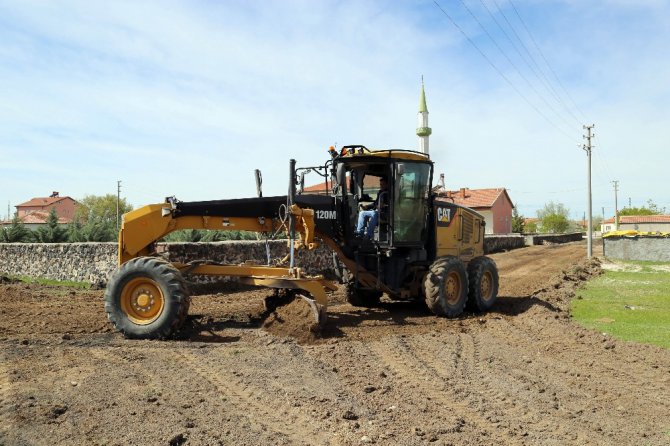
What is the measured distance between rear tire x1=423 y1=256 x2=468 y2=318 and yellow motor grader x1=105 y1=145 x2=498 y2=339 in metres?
0.02

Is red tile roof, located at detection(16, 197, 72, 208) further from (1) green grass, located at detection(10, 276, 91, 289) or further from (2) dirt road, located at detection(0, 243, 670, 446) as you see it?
(2) dirt road, located at detection(0, 243, 670, 446)

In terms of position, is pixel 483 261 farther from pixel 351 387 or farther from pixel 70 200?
pixel 70 200

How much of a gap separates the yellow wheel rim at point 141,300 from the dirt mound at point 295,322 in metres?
1.64

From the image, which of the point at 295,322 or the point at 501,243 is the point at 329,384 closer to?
the point at 295,322

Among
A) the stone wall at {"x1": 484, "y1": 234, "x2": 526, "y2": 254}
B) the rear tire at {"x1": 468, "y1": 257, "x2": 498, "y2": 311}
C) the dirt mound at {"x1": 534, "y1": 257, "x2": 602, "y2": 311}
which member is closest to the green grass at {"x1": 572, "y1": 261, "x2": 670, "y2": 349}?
the dirt mound at {"x1": 534, "y1": 257, "x2": 602, "y2": 311}

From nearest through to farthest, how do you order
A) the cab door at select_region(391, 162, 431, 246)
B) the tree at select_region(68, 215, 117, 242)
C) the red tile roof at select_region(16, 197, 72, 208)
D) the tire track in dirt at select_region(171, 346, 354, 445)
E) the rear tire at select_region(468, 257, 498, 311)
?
the tire track in dirt at select_region(171, 346, 354, 445) → the cab door at select_region(391, 162, 431, 246) → the rear tire at select_region(468, 257, 498, 311) → the tree at select_region(68, 215, 117, 242) → the red tile roof at select_region(16, 197, 72, 208)

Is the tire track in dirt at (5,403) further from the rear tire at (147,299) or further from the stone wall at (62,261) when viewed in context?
the stone wall at (62,261)

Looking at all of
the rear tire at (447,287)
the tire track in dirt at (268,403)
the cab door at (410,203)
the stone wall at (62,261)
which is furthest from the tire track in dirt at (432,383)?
the stone wall at (62,261)

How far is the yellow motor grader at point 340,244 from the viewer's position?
774 cm

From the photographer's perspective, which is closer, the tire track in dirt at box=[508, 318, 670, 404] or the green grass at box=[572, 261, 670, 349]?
the tire track in dirt at box=[508, 318, 670, 404]

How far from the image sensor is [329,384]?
604 centimetres

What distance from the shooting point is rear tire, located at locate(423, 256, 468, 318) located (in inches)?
397

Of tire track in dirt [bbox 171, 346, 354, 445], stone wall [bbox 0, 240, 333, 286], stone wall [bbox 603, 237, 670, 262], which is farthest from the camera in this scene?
stone wall [bbox 603, 237, 670, 262]

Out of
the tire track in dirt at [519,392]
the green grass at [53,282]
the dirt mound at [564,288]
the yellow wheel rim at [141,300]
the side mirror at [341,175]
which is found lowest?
the tire track in dirt at [519,392]
